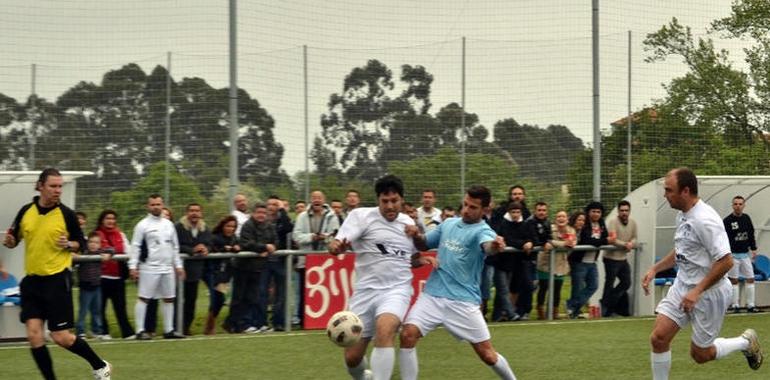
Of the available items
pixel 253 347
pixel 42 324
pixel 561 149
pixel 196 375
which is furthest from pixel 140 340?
pixel 561 149

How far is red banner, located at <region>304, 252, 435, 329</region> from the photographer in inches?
622

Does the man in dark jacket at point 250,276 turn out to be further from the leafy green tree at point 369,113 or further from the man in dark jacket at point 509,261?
the man in dark jacket at point 509,261

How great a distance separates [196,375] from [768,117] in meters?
14.2

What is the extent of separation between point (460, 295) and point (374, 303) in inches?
24.7

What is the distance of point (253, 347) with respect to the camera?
13758 mm

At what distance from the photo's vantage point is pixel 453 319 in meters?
9.20

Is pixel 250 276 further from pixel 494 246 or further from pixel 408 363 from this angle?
pixel 494 246

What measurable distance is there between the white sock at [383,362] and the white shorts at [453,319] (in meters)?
0.29

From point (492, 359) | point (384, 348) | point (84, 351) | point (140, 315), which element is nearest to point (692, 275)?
point (492, 359)

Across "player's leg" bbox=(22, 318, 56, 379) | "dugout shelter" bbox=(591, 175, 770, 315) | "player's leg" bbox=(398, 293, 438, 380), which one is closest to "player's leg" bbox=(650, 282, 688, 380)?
"player's leg" bbox=(398, 293, 438, 380)

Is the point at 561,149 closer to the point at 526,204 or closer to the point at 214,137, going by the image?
the point at 526,204

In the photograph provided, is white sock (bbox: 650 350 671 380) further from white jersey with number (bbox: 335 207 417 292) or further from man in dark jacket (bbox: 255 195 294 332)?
man in dark jacket (bbox: 255 195 294 332)

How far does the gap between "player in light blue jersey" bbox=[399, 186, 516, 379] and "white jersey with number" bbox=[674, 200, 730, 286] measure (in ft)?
4.20

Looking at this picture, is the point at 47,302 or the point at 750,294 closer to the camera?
the point at 47,302
